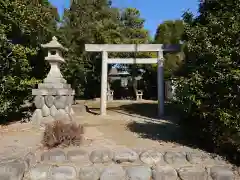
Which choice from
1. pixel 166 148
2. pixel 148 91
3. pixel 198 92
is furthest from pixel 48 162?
pixel 148 91

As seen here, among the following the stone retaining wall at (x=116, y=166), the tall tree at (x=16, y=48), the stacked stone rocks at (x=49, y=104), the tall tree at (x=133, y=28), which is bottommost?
the stone retaining wall at (x=116, y=166)

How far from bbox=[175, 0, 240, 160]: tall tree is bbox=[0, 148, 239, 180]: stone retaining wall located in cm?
53

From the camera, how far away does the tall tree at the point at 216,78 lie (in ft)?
13.7

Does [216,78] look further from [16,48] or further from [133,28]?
[133,28]

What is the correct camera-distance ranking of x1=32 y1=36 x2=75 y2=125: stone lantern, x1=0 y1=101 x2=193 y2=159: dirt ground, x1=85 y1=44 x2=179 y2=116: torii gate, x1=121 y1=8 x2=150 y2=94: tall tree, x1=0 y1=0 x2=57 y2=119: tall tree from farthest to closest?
x1=121 y1=8 x2=150 y2=94: tall tree → x1=85 y1=44 x2=179 y2=116: torii gate → x1=32 y1=36 x2=75 y2=125: stone lantern → x1=0 y1=0 x2=57 y2=119: tall tree → x1=0 y1=101 x2=193 y2=159: dirt ground

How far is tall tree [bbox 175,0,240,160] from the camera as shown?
419 centimetres

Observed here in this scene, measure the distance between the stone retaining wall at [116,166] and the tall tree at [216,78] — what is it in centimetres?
53

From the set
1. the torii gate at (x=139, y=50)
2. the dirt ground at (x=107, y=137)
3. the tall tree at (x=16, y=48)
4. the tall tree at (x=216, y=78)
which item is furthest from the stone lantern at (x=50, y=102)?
the tall tree at (x=216, y=78)

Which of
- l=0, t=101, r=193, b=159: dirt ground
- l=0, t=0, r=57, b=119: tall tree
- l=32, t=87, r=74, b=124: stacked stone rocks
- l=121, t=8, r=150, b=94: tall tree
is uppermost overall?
l=121, t=8, r=150, b=94: tall tree

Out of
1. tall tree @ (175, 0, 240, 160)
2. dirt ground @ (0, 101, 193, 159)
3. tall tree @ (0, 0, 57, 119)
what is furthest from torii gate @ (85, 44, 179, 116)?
tall tree @ (175, 0, 240, 160)

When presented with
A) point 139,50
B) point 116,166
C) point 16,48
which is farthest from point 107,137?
point 139,50

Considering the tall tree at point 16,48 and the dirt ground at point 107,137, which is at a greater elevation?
the tall tree at point 16,48

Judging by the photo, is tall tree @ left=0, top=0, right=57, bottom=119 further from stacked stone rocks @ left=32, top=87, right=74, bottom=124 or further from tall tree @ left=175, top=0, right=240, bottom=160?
tall tree @ left=175, top=0, right=240, bottom=160

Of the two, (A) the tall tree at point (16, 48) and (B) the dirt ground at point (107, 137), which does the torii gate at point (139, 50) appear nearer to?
(A) the tall tree at point (16, 48)
